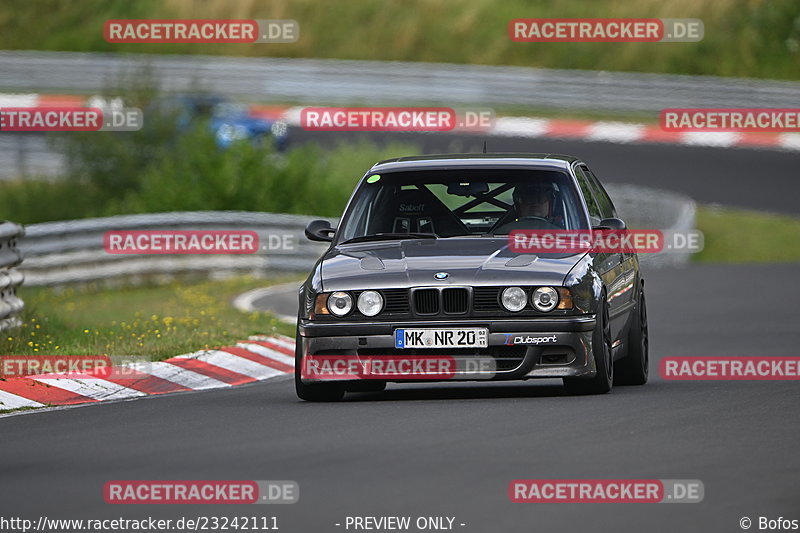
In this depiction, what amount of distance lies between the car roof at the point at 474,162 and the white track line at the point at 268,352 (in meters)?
2.87

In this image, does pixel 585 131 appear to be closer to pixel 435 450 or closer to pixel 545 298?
pixel 545 298

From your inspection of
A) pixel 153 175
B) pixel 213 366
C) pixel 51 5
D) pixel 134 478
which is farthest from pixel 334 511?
pixel 51 5

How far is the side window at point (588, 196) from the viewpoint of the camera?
1217 centimetres

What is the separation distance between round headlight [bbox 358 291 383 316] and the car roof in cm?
152

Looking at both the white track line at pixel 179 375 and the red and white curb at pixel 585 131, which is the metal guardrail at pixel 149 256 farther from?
the red and white curb at pixel 585 131

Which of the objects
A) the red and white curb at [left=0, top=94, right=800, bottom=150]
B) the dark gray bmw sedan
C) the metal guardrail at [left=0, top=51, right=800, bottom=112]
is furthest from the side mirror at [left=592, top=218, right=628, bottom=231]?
the metal guardrail at [left=0, top=51, right=800, bottom=112]

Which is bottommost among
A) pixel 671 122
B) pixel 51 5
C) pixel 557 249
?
pixel 557 249

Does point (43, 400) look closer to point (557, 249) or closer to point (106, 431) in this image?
point (106, 431)

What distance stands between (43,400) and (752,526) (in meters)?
6.17

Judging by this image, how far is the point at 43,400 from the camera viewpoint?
11.7 metres

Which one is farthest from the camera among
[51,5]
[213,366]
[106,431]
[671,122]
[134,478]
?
[51,5]

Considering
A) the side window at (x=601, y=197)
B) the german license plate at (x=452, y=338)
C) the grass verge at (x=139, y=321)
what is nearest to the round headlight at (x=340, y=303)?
the german license plate at (x=452, y=338)

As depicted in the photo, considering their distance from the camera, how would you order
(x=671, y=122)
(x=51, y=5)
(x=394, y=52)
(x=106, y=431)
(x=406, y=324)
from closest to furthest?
(x=106, y=431), (x=406, y=324), (x=671, y=122), (x=394, y=52), (x=51, y=5)

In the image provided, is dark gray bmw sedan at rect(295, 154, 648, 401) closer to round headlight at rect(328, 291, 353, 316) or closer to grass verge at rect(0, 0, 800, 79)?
round headlight at rect(328, 291, 353, 316)
